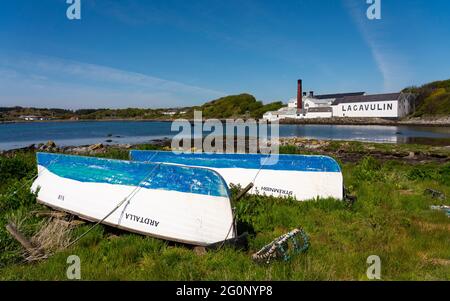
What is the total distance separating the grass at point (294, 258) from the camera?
4.47 meters

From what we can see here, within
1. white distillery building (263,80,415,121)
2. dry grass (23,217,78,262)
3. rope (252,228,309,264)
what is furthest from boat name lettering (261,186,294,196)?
white distillery building (263,80,415,121)

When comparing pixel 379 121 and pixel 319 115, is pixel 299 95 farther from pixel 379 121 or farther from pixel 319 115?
pixel 379 121

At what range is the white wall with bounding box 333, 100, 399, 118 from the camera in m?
83.4

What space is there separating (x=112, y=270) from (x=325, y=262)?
3105 millimetres

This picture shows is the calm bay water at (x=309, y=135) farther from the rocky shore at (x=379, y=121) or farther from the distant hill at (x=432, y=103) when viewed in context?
the distant hill at (x=432, y=103)

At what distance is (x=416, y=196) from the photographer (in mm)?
8781

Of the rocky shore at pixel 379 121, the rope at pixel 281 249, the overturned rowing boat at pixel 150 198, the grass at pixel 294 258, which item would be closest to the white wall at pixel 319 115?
the rocky shore at pixel 379 121

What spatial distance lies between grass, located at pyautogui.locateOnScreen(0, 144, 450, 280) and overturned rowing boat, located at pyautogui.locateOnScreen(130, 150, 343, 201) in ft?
1.46

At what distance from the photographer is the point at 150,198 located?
6160 mm

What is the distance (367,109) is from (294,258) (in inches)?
3657

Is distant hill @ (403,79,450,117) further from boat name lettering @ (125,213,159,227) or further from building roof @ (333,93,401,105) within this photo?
boat name lettering @ (125,213,159,227)
